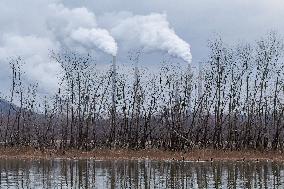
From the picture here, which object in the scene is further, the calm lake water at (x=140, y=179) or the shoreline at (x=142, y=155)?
the shoreline at (x=142, y=155)

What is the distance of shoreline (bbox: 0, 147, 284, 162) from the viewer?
52.0 meters

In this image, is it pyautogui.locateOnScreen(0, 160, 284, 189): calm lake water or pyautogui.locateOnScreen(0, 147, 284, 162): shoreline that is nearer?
pyautogui.locateOnScreen(0, 160, 284, 189): calm lake water

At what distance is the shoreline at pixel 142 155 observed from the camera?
52000 mm

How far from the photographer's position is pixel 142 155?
180ft

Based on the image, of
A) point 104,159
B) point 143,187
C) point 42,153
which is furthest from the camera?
point 42,153

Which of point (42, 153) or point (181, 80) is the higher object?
point (181, 80)

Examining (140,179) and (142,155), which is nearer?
(140,179)

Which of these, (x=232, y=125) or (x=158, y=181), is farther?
(x=232, y=125)

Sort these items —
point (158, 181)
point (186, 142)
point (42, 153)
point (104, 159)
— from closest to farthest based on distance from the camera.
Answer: point (158, 181)
point (104, 159)
point (42, 153)
point (186, 142)

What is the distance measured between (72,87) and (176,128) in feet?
47.3

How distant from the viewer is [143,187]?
84.5ft

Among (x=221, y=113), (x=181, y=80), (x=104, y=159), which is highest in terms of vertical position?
(x=181, y=80)

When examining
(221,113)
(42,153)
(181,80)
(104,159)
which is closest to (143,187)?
(104,159)

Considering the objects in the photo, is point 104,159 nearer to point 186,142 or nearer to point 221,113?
point 186,142
